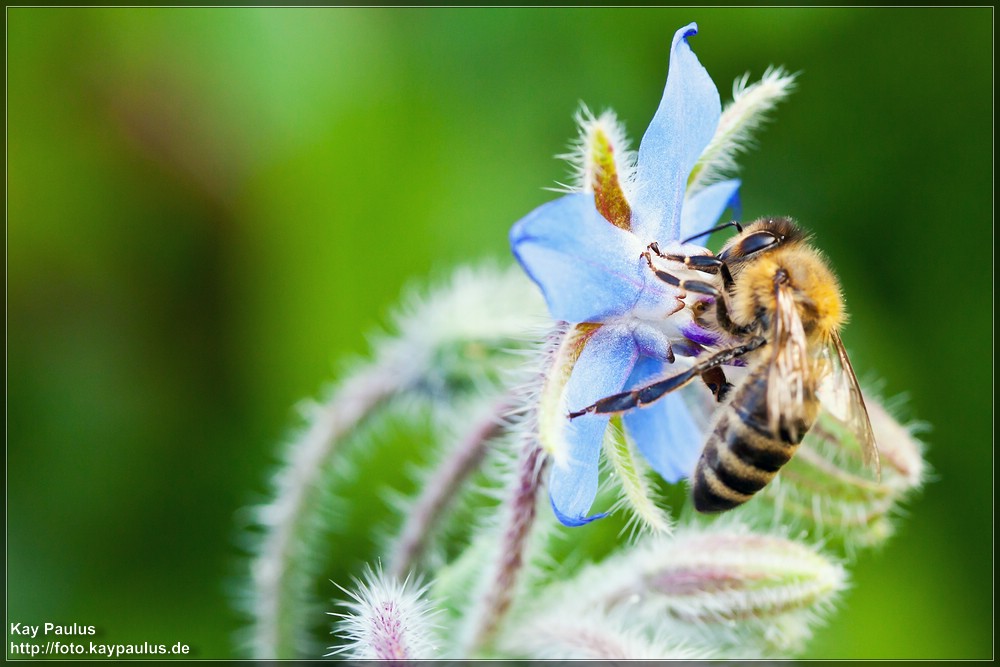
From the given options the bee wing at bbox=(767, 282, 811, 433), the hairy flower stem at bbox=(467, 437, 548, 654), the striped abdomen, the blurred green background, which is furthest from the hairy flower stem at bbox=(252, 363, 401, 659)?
the bee wing at bbox=(767, 282, 811, 433)

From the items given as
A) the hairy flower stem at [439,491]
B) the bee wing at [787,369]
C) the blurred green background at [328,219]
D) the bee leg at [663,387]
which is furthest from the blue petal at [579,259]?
the blurred green background at [328,219]

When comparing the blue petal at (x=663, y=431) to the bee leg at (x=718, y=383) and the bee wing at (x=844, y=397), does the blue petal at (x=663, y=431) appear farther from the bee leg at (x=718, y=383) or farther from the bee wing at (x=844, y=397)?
the bee wing at (x=844, y=397)

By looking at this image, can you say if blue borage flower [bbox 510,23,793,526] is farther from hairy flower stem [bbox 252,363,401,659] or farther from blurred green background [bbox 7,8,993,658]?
blurred green background [bbox 7,8,993,658]

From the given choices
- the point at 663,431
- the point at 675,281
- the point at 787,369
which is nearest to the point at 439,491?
the point at 663,431

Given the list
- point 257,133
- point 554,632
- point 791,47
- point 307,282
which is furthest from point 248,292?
point 791,47

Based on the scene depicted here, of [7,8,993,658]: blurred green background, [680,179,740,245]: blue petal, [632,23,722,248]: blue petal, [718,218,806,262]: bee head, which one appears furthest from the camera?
[7,8,993,658]: blurred green background

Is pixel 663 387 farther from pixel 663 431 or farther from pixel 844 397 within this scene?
pixel 844 397
